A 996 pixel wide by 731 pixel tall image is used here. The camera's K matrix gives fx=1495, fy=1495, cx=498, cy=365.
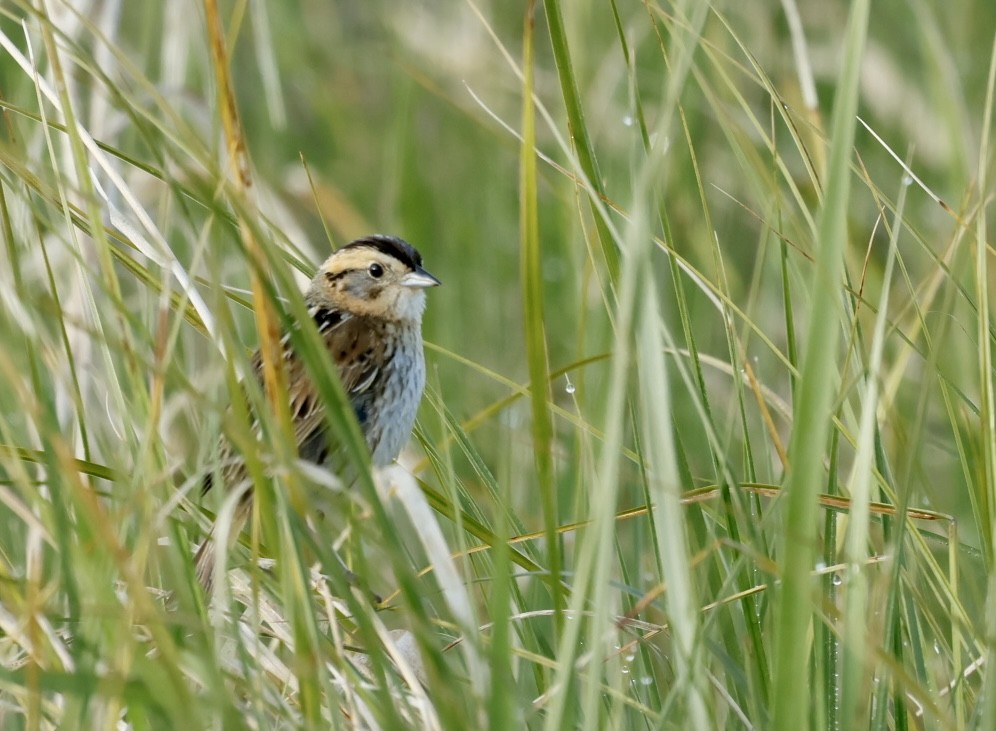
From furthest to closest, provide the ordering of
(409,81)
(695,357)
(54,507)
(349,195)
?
1. (349,195)
2. (409,81)
3. (695,357)
4. (54,507)

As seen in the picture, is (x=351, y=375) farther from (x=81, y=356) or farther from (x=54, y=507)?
(x=54, y=507)

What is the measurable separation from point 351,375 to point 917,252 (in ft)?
9.29

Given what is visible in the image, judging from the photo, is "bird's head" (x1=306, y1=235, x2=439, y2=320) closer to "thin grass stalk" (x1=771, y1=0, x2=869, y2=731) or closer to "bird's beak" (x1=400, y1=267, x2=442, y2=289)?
"bird's beak" (x1=400, y1=267, x2=442, y2=289)

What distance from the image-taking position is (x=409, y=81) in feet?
15.2

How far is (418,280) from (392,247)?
12 cm

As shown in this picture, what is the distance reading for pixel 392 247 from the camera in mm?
3822

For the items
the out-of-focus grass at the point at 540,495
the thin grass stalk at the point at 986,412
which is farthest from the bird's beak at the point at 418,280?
the thin grass stalk at the point at 986,412

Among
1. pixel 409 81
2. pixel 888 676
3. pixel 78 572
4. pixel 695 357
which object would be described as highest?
pixel 409 81

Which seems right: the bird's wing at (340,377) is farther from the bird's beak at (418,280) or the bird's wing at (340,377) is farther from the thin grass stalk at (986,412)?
the thin grass stalk at (986,412)

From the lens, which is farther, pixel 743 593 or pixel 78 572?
pixel 743 593

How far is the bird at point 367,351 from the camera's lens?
3.33m

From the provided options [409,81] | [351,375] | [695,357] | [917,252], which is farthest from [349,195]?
[695,357]

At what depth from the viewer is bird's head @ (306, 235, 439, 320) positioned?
3.80 meters

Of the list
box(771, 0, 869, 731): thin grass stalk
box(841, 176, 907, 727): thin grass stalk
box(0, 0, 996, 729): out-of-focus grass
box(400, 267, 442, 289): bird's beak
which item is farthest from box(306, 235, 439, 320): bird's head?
box(771, 0, 869, 731): thin grass stalk
